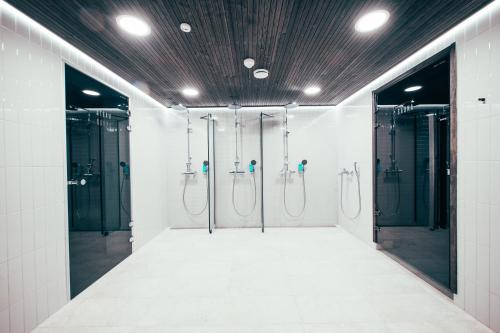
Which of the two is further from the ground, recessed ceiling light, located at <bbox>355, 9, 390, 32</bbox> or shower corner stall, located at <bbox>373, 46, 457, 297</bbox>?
recessed ceiling light, located at <bbox>355, 9, 390, 32</bbox>

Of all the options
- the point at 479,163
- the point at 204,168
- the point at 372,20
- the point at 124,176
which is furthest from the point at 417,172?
the point at 124,176

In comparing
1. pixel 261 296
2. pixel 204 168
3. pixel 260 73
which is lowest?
pixel 261 296

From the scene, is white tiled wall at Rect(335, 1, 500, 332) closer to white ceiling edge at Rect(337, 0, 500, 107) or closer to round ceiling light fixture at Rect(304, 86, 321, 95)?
white ceiling edge at Rect(337, 0, 500, 107)

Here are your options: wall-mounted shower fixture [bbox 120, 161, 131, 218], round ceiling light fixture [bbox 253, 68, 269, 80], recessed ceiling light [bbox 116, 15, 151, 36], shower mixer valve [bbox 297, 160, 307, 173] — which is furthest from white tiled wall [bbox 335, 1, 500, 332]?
wall-mounted shower fixture [bbox 120, 161, 131, 218]

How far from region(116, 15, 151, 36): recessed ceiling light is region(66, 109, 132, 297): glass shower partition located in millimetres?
992

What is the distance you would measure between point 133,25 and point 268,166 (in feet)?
10.3

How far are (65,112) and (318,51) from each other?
257 cm

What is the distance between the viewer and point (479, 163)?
1659mm

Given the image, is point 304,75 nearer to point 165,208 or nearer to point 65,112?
point 65,112

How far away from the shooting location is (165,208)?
412cm

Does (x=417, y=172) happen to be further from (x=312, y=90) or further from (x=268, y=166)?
(x=268, y=166)

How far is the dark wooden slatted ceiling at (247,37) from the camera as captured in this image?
1.53 m

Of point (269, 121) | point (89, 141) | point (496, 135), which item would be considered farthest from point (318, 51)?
point (89, 141)

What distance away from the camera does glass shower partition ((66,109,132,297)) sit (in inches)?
80.4
